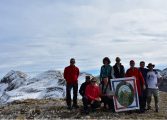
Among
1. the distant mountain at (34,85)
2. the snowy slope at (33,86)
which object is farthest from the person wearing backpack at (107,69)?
the snowy slope at (33,86)

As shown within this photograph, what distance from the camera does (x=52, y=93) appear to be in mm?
45875

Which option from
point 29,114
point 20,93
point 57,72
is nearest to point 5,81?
point 57,72

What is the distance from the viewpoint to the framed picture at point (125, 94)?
23.5m

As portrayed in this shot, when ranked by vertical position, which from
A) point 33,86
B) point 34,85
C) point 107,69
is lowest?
point 107,69

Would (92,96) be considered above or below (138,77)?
below

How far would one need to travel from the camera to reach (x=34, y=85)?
52531 mm

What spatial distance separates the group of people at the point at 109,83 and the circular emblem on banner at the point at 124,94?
317 mm

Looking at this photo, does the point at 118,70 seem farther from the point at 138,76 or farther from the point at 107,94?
the point at 107,94

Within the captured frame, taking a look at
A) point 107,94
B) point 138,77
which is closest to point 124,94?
point 107,94

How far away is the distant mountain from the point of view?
45534 millimetres

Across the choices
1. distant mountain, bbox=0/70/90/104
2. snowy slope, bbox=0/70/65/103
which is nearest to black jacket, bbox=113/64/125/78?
distant mountain, bbox=0/70/90/104

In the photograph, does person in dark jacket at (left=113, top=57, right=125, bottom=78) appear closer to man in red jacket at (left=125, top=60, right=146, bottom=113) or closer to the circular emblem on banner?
man in red jacket at (left=125, top=60, right=146, bottom=113)

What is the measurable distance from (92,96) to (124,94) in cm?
141

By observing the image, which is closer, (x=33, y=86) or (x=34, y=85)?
(x=33, y=86)
